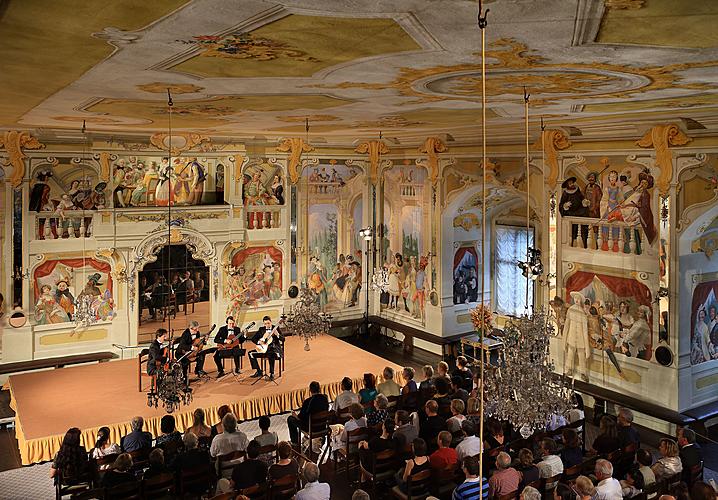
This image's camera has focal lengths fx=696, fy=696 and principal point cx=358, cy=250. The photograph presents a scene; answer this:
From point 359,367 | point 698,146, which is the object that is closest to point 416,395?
point 359,367

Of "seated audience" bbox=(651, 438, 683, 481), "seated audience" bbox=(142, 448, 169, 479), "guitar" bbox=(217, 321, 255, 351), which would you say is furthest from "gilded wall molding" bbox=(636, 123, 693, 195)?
"seated audience" bbox=(142, 448, 169, 479)

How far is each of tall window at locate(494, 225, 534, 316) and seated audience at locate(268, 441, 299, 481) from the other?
Result: 10710 mm

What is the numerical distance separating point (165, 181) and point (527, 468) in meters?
11.3

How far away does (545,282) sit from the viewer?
14609 mm

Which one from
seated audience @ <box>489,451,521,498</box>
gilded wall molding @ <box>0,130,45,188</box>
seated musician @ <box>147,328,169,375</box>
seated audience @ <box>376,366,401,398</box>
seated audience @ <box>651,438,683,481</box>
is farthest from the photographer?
gilded wall molding @ <box>0,130,45,188</box>

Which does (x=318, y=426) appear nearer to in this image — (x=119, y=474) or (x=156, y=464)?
(x=156, y=464)

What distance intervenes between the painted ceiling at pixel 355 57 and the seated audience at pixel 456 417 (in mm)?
4448

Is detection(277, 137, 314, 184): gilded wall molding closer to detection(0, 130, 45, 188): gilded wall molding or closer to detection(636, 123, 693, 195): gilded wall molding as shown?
detection(0, 130, 45, 188): gilded wall molding

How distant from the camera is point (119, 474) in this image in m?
8.49

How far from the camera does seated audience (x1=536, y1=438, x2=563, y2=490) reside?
340 inches

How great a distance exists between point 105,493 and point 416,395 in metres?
5.29

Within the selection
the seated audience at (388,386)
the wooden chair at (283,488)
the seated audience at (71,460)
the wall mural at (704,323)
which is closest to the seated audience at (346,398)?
the seated audience at (388,386)

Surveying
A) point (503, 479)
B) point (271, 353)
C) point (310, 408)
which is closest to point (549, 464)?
point (503, 479)

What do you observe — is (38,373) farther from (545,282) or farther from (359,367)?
(545,282)
